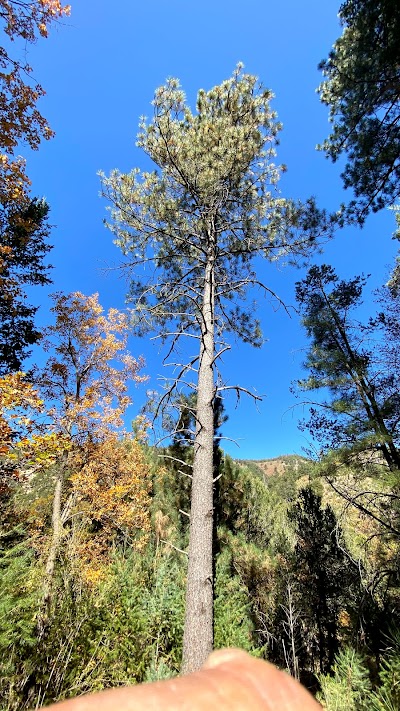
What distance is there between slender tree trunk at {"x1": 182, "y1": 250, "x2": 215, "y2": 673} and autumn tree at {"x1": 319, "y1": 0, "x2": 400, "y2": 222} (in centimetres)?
371

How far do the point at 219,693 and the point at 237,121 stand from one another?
7136 mm

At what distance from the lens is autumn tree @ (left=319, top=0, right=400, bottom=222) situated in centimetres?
438

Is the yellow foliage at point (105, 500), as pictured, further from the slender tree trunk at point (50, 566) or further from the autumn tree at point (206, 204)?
the autumn tree at point (206, 204)

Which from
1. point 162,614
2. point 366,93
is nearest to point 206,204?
point 366,93

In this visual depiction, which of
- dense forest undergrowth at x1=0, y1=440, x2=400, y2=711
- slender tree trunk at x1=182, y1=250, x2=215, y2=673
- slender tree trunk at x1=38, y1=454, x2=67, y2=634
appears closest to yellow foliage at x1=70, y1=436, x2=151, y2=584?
dense forest undergrowth at x1=0, y1=440, x2=400, y2=711

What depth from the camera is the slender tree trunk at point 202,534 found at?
3.44 meters

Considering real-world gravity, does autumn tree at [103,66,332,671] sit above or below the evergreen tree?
above

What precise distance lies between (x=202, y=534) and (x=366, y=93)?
256 inches

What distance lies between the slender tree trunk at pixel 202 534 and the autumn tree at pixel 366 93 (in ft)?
12.2

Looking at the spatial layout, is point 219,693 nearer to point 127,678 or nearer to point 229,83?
point 127,678

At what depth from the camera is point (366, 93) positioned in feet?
16.0

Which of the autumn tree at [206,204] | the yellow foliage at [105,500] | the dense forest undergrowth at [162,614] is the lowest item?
the dense forest undergrowth at [162,614]

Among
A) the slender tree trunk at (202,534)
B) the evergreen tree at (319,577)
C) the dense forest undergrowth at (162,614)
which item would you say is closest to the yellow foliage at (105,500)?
the dense forest undergrowth at (162,614)

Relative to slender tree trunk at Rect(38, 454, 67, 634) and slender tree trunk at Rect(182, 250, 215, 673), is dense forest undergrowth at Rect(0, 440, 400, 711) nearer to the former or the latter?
slender tree trunk at Rect(38, 454, 67, 634)
